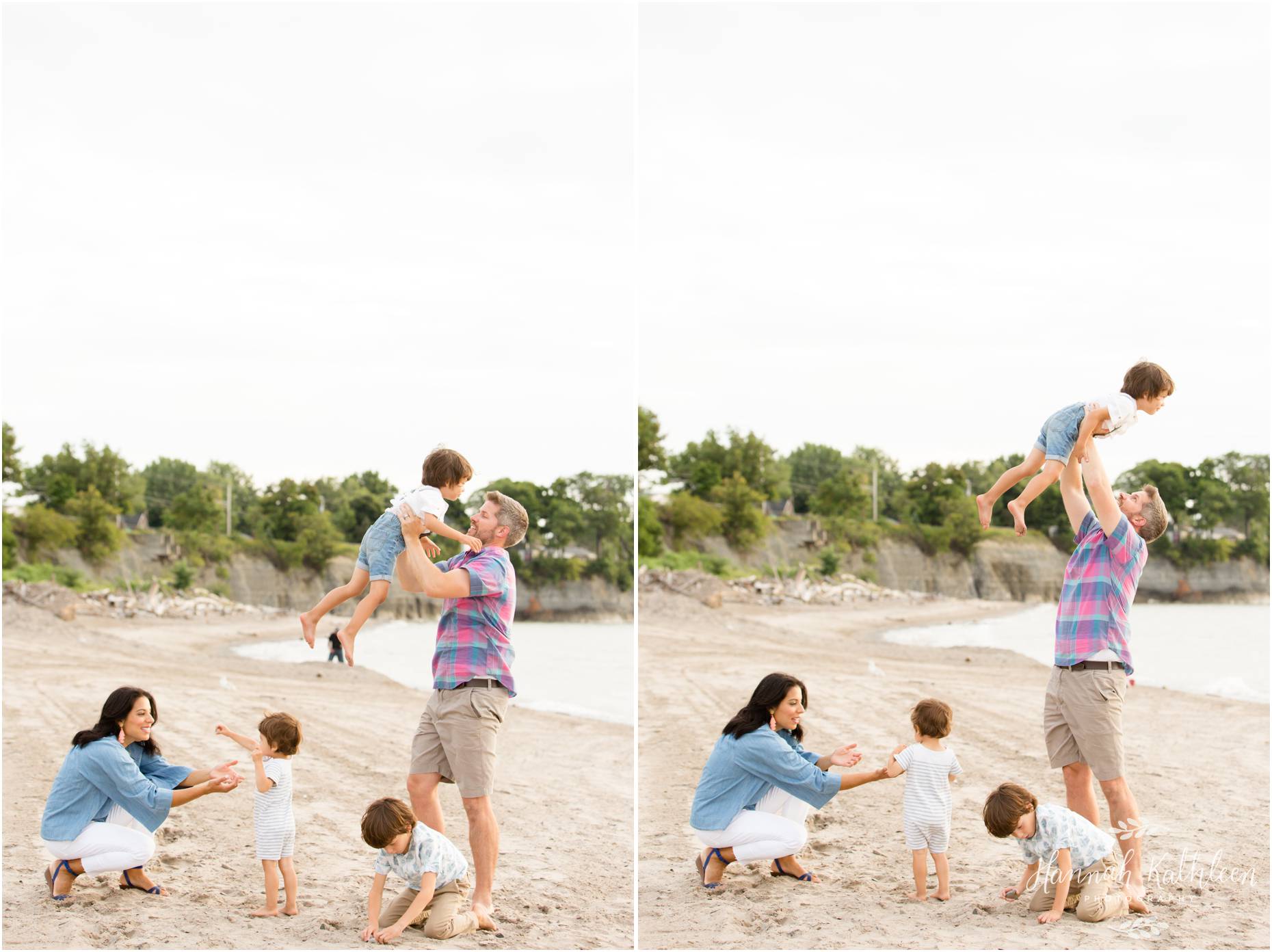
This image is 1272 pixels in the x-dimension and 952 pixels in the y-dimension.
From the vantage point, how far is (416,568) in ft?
11.5

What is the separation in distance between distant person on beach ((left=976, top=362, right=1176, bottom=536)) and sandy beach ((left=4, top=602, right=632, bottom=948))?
1.97m

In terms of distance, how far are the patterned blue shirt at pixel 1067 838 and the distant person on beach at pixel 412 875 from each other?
178 centimetres

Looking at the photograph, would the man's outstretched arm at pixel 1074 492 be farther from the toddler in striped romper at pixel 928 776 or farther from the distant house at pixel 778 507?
the distant house at pixel 778 507

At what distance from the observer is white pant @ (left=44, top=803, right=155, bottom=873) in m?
3.95

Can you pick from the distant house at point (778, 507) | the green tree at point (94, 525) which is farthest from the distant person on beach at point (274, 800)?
the distant house at point (778, 507)

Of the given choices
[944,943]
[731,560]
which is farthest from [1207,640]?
[944,943]

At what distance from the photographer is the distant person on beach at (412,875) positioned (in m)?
3.53

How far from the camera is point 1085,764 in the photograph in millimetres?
3869

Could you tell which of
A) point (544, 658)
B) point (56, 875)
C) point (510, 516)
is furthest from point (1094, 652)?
point (544, 658)

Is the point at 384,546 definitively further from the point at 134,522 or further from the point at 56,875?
the point at 134,522

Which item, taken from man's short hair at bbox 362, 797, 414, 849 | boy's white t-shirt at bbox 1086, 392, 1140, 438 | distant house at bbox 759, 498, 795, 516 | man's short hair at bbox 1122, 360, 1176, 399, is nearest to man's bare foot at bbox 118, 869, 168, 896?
man's short hair at bbox 362, 797, 414, 849

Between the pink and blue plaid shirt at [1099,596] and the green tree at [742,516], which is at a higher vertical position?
the green tree at [742,516]

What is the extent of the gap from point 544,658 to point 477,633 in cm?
1399

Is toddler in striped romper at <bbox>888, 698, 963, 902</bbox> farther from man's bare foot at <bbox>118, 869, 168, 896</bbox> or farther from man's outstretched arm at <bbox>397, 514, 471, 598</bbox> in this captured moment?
man's bare foot at <bbox>118, 869, 168, 896</bbox>
